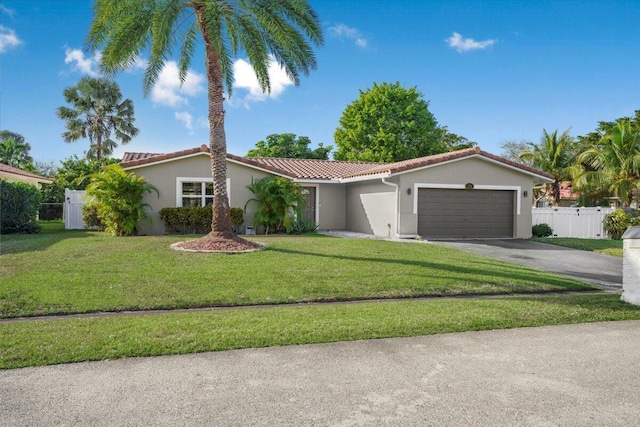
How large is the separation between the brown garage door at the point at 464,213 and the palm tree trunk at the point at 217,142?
791 centimetres

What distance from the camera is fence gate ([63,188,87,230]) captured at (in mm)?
19344

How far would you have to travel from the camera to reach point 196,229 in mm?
17859

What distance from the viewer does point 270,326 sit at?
6.12 metres

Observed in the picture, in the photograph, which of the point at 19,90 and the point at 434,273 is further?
the point at 19,90

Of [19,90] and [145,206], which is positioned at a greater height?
[19,90]

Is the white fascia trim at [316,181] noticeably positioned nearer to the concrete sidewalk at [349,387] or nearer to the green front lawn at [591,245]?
the green front lawn at [591,245]

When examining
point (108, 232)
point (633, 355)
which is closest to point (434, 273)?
point (633, 355)

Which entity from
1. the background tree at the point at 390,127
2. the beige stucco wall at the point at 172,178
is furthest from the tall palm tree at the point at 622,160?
the beige stucco wall at the point at 172,178

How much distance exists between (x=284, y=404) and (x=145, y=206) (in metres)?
14.9

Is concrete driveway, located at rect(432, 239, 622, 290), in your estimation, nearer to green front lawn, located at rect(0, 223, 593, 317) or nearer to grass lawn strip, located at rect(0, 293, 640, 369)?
green front lawn, located at rect(0, 223, 593, 317)

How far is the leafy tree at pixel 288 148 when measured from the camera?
44062 mm

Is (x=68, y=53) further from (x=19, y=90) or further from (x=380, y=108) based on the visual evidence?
(x=380, y=108)

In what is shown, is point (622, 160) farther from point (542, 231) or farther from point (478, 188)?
point (478, 188)

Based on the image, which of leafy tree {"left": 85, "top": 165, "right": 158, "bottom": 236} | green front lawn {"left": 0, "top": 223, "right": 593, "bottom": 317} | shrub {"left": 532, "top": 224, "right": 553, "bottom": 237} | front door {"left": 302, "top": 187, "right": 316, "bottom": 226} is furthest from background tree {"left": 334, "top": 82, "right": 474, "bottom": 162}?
green front lawn {"left": 0, "top": 223, "right": 593, "bottom": 317}
